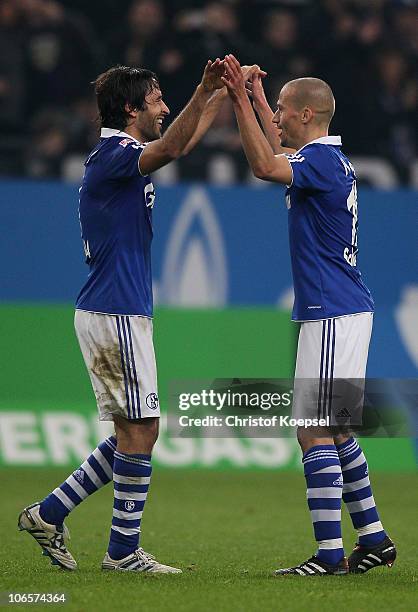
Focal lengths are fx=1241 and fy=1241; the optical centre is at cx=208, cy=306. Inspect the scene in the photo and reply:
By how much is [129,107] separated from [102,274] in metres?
0.80

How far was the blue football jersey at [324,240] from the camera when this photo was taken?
5578mm

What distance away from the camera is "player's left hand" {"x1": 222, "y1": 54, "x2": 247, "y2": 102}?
542cm

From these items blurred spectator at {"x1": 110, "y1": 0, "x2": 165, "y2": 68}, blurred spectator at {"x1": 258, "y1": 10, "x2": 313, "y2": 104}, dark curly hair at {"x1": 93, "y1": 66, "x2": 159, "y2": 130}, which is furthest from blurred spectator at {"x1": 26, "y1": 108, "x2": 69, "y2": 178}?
dark curly hair at {"x1": 93, "y1": 66, "x2": 159, "y2": 130}

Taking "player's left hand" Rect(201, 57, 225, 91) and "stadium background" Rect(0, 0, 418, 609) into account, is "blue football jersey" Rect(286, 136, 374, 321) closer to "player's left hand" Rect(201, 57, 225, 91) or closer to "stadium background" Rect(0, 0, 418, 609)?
"player's left hand" Rect(201, 57, 225, 91)

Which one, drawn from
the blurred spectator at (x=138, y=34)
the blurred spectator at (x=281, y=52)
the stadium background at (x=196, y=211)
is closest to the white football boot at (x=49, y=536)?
the stadium background at (x=196, y=211)

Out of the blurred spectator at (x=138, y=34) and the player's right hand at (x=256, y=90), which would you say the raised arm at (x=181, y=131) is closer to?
the player's right hand at (x=256, y=90)

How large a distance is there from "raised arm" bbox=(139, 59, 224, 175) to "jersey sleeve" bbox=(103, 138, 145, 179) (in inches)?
2.1

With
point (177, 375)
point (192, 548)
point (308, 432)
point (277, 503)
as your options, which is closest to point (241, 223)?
point (177, 375)

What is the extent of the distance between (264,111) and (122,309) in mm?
1403

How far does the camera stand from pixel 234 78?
17.8ft

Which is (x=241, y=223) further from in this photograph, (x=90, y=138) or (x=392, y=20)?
(x=392, y=20)

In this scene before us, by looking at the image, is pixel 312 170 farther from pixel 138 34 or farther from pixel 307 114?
pixel 138 34

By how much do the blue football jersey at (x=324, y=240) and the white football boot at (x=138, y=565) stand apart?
1279 millimetres

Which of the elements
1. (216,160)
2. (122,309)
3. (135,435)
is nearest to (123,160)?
(122,309)
